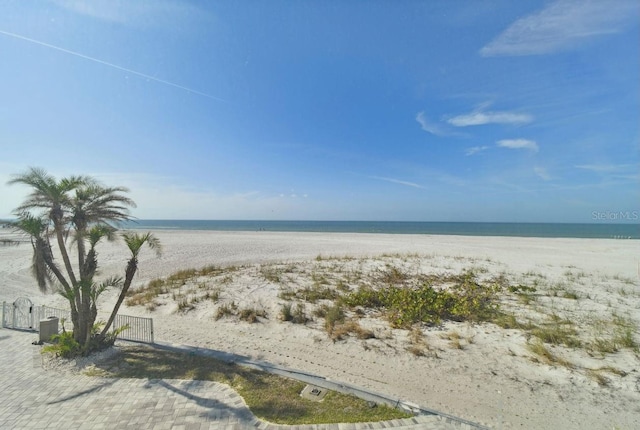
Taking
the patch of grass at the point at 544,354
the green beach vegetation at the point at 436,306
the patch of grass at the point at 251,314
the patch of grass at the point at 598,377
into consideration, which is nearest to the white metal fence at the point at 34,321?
the green beach vegetation at the point at 436,306

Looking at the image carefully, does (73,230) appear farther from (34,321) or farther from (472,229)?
(472,229)

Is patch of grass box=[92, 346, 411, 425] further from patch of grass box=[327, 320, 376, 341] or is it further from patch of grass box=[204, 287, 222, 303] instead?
patch of grass box=[204, 287, 222, 303]

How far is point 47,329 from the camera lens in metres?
8.50

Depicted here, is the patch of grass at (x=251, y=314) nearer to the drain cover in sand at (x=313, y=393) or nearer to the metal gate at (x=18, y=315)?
the drain cover in sand at (x=313, y=393)

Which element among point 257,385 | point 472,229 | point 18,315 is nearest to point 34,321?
point 18,315

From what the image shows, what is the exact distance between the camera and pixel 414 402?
19.1 feet

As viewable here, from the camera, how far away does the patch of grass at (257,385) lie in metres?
5.29

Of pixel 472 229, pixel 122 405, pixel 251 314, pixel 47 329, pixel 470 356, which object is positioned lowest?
pixel 470 356

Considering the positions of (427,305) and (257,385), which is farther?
(427,305)

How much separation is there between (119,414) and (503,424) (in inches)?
246

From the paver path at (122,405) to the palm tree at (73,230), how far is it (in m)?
1.52

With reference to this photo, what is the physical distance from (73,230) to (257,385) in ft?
21.4

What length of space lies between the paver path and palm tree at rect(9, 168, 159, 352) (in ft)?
4.98

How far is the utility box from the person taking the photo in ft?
27.6
